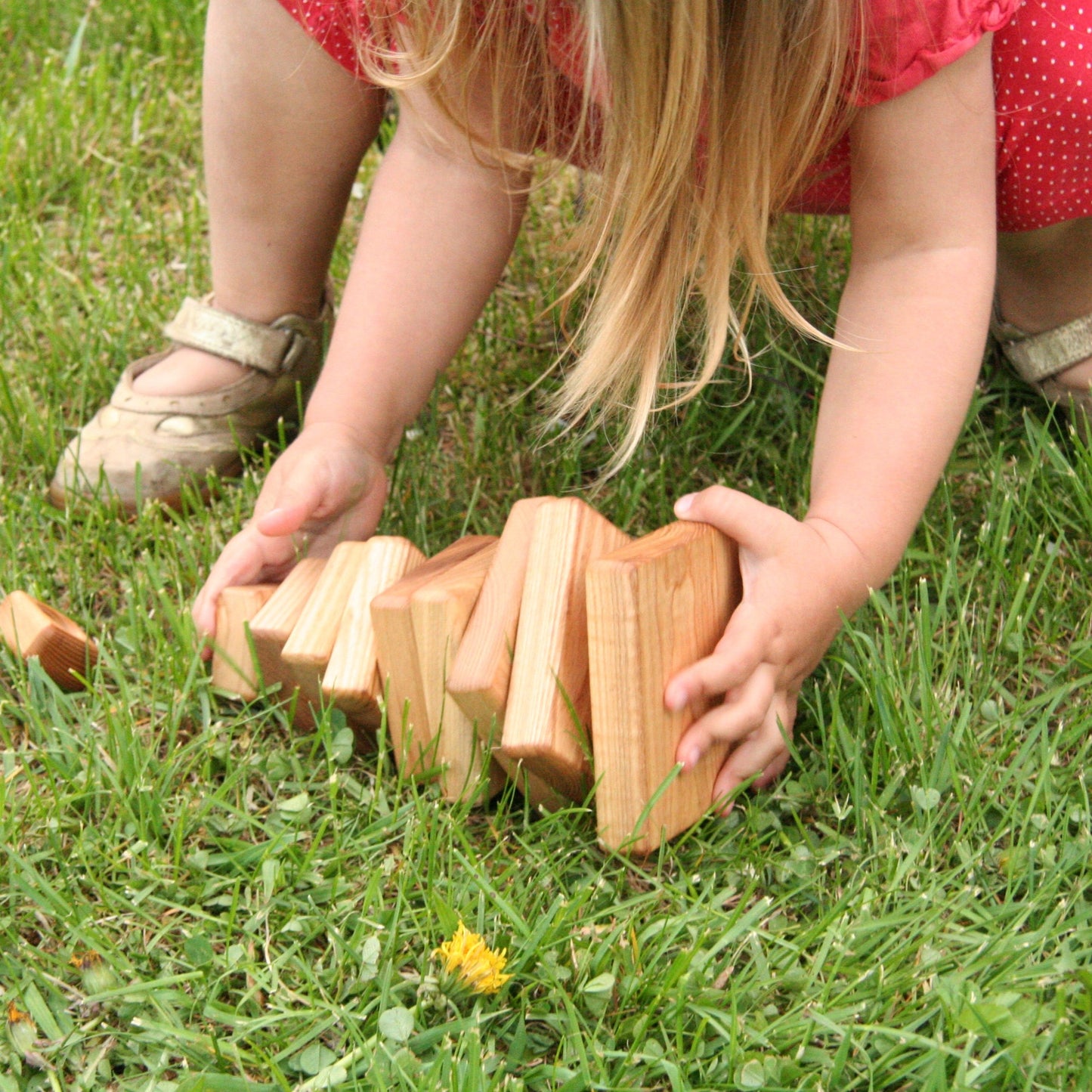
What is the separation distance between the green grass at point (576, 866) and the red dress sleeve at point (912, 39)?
19.5 inches

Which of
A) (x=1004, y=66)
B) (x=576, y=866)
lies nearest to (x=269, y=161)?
(x=1004, y=66)

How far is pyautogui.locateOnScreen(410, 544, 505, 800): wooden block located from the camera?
1.09 m

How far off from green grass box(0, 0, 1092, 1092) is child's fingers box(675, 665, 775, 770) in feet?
0.29

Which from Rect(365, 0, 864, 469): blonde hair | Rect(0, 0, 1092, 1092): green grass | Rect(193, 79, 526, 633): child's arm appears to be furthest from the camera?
Rect(193, 79, 526, 633): child's arm

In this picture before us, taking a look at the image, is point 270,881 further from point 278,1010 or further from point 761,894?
point 761,894

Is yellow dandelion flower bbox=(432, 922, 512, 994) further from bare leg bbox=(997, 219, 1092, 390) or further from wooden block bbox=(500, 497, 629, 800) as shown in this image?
bare leg bbox=(997, 219, 1092, 390)

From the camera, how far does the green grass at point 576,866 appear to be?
3.06 ft

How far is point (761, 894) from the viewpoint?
3.57ft

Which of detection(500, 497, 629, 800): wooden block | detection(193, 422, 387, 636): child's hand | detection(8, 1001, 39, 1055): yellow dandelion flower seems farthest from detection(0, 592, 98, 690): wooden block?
detection(500, 497, 629, 800): wooden block

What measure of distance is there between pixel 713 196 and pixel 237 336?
2.56 ft

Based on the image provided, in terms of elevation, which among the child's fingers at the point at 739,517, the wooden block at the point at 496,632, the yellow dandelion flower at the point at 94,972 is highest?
the child's fingers at the point at 739,517

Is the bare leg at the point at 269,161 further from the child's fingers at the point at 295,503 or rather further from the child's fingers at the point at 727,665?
the child's fingers at the point at 727,665

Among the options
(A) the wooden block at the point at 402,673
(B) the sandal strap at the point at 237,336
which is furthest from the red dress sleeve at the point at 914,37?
(B) the sandal strap at the point at 237,336

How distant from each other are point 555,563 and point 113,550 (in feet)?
2.30
